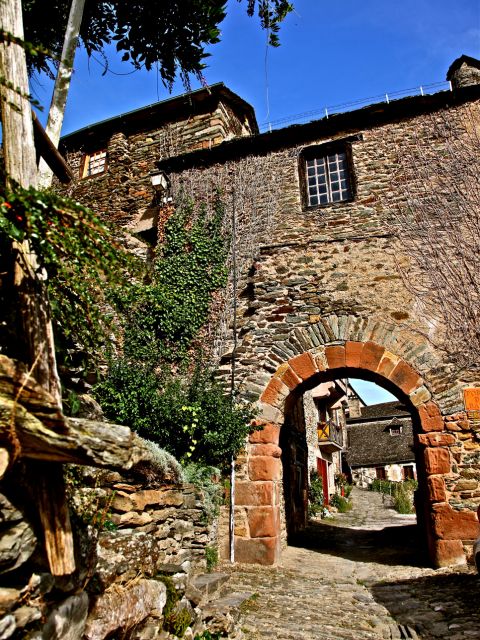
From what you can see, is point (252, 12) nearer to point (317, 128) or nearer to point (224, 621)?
point (317, 128)

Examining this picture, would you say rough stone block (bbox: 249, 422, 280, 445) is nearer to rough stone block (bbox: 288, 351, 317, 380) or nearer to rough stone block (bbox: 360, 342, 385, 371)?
rough stone block (bbox: 288, 351, 317, 380)

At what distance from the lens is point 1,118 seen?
2.83 meters

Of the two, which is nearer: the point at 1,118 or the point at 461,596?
the point at 1,118

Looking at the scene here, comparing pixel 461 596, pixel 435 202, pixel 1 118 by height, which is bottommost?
pixel 461 596

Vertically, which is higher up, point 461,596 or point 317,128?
point 317,128

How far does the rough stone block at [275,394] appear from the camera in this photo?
25.2 ft

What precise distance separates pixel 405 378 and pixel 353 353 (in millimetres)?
855

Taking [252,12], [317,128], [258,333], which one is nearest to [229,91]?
[317,128]

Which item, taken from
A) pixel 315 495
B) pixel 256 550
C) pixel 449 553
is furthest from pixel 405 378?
pixel 315 495

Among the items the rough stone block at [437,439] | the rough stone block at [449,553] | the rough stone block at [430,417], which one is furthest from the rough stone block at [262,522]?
the rough stone block at [430,417]

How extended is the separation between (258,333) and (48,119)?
4462 millimetres

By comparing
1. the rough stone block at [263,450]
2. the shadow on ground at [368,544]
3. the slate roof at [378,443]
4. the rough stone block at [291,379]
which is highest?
the slate roof at [378,443]

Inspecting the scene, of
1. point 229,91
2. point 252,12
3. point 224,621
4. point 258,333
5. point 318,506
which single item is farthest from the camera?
point 318,506

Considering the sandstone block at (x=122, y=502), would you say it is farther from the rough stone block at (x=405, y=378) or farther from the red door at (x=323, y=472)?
the red door at (x=323, y=472)
